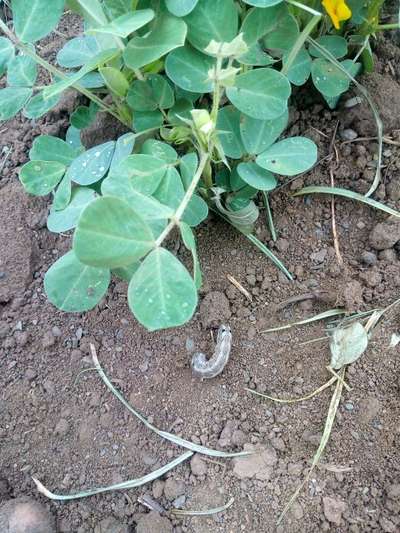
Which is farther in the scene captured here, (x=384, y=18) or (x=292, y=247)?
(x=384, y=18)

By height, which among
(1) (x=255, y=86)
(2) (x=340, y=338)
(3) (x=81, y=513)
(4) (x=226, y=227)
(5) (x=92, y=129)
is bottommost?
(3) (x=81, y=513)

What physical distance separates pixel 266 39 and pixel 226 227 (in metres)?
0.44

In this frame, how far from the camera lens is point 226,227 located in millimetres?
1483

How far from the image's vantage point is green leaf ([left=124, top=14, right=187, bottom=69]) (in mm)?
1074

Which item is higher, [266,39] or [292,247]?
[266,39]

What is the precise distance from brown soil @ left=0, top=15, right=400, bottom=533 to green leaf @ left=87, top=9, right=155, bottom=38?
565mm

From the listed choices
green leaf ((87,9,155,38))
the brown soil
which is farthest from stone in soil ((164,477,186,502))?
green leaf ((87,9,155,38))

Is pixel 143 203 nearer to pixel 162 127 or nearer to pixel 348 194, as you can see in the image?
pixel 162 127

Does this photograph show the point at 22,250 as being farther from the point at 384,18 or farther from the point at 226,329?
the point at 384,18

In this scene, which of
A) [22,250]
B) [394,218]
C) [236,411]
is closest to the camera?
[236,411]

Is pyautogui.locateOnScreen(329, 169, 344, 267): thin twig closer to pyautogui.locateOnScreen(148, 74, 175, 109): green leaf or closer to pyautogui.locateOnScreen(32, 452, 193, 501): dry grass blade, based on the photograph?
pyautogui.locateOnScreen(148, 74, 175, 109): green leaf

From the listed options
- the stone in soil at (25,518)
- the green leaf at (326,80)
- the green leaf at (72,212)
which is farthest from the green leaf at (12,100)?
the stone in soil at (25,518)

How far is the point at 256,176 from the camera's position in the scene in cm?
129

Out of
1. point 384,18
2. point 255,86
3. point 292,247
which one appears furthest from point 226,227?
point 384,18
